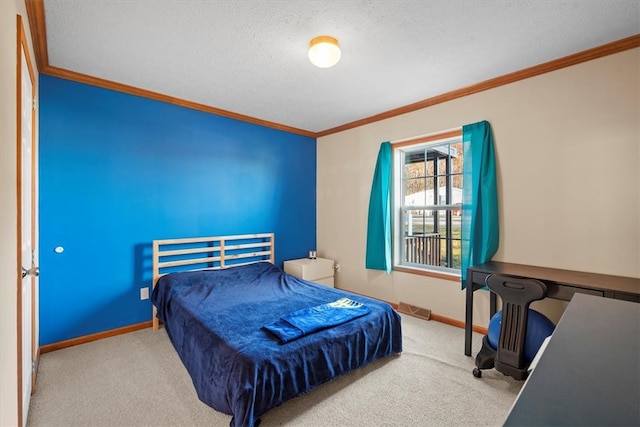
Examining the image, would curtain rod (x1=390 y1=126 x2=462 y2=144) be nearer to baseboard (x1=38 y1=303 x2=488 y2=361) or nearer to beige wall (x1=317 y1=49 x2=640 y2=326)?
beige wall (x1=317 y1=49 x2=640 y2=326)

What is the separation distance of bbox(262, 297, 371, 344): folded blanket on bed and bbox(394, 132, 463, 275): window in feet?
4.82

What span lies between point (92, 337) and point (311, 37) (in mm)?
3253

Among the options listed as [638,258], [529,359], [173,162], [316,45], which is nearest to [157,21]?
[316,45]

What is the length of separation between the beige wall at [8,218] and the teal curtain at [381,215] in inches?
127

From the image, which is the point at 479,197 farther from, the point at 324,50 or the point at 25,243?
the point at 25,243

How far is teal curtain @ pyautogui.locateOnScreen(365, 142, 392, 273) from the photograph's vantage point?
3.75 meters

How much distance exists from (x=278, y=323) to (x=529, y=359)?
1742 millimetres

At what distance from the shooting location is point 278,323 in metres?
2.16

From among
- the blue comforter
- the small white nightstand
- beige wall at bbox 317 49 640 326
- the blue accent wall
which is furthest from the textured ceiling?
the small white nightstand

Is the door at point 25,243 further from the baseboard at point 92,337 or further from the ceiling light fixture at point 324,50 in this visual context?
the ceiling light fixture at point 324,50

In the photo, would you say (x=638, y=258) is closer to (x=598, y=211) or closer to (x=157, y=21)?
(x=598, y=211)

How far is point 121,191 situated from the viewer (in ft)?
9.89

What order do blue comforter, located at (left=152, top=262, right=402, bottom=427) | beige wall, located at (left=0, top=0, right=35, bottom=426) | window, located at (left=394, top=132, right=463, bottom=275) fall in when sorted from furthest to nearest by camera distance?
1. window, located at (left=394, top=132, right=463, bottom=275)
2. blue comforter, located at (left=152, top=262, right=402, bottom=427)
3. beige wall, located at (left=0, top=0, right=35, bottom=426)

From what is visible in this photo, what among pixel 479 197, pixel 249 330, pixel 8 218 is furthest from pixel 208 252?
pixel 479 197
